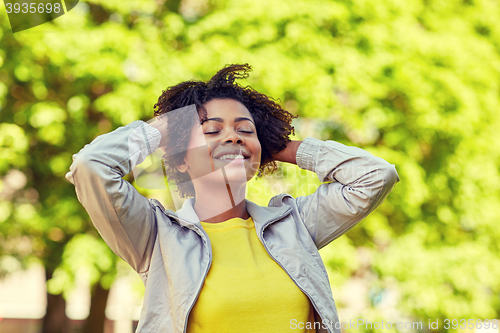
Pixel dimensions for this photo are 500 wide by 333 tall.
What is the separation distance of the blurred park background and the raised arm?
2036mm

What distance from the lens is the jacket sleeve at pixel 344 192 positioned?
1.57 metres

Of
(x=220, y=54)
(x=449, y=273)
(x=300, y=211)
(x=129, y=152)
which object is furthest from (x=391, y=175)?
(x=449, y=273)

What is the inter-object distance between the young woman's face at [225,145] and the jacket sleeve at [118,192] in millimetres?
172

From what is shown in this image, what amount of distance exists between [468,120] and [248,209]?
3.59m

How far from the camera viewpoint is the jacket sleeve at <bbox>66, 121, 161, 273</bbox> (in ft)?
4.23

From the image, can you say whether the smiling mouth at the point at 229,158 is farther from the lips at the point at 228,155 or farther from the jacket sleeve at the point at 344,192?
the jacket sleeve at the point at 344,192

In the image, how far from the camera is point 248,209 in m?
1.63
